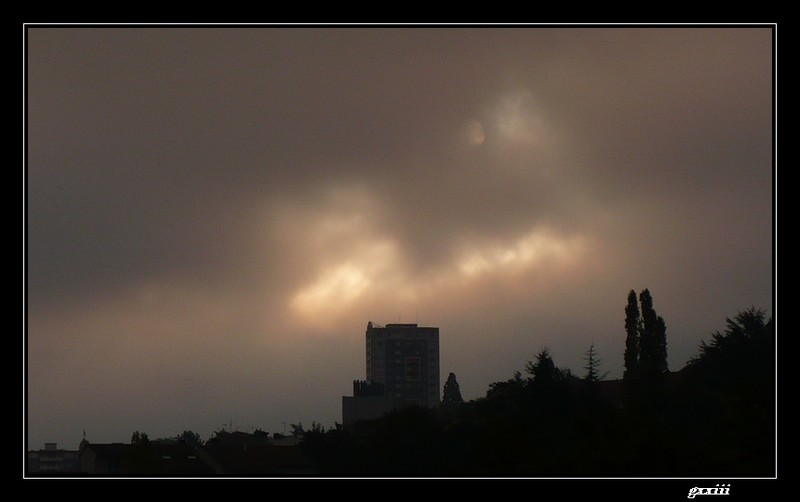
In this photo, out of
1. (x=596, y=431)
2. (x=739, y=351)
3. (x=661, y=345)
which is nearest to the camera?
(x=596, y=431)

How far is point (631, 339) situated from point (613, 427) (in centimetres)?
3417

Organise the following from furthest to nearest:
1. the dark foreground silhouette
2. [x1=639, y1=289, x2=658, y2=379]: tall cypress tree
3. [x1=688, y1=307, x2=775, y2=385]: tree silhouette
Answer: [x1=639, y1=289, x2=658, y2=379]: tall cypress tree < [x1=688, y1=307, x2=775, y2=385]: tree silhouette < the dark foreground silhouette

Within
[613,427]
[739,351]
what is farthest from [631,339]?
[613,427]

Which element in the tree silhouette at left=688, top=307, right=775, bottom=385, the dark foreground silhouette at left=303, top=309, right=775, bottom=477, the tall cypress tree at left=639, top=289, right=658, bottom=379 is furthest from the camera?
the tall cypress tree at left=639, top=289, right=658, bottom=379

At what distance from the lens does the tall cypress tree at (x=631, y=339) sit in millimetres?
90438

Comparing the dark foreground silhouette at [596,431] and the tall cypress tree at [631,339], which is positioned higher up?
the tall cypress tree at [631,339]

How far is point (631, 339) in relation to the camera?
92.3m

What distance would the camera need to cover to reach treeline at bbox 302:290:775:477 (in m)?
54.6

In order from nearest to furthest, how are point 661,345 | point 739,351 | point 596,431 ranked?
point 596,431
point 739,351
point 661,345

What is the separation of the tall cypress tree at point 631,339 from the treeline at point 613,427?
0.09 metres

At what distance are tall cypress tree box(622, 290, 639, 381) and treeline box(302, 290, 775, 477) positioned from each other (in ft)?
0.28

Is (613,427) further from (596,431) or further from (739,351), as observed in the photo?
(739,351)
